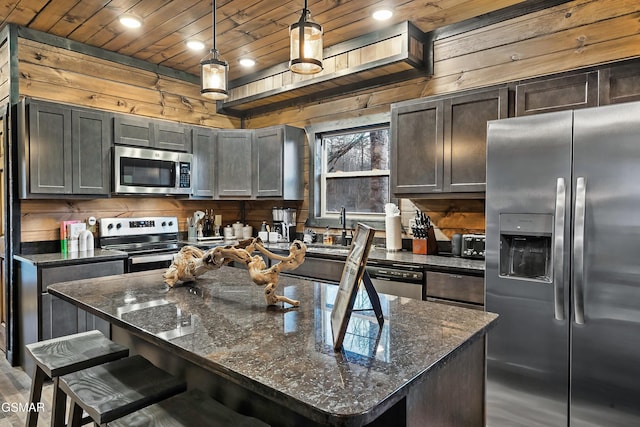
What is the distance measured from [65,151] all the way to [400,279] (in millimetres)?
2870

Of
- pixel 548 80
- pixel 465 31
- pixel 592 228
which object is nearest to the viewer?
pixel 592 228

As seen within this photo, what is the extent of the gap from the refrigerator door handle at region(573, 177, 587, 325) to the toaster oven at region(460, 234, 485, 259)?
34.7 inches

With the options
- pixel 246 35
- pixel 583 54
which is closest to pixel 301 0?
pixel 246 35

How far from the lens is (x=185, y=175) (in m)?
4.15

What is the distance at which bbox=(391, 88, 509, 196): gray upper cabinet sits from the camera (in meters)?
2.89

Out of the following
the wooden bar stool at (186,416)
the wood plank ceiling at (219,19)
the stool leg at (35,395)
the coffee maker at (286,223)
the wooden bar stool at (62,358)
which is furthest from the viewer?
the coffee maker at (286,223)

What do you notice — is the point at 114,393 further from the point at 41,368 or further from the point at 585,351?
the point at 585,351

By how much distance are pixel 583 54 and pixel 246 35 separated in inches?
101

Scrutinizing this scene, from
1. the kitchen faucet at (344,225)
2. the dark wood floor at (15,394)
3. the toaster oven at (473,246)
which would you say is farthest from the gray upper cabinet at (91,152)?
the toaster oven at (473,246)

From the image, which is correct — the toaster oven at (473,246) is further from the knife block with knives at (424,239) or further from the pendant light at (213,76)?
the pendant light at (213,76)

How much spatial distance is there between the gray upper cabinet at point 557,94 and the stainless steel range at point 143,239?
10.1 feet

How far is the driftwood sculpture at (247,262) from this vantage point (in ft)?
5.33

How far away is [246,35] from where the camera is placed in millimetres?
3547

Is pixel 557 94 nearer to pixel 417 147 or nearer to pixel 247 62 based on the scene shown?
pixel 417 147
